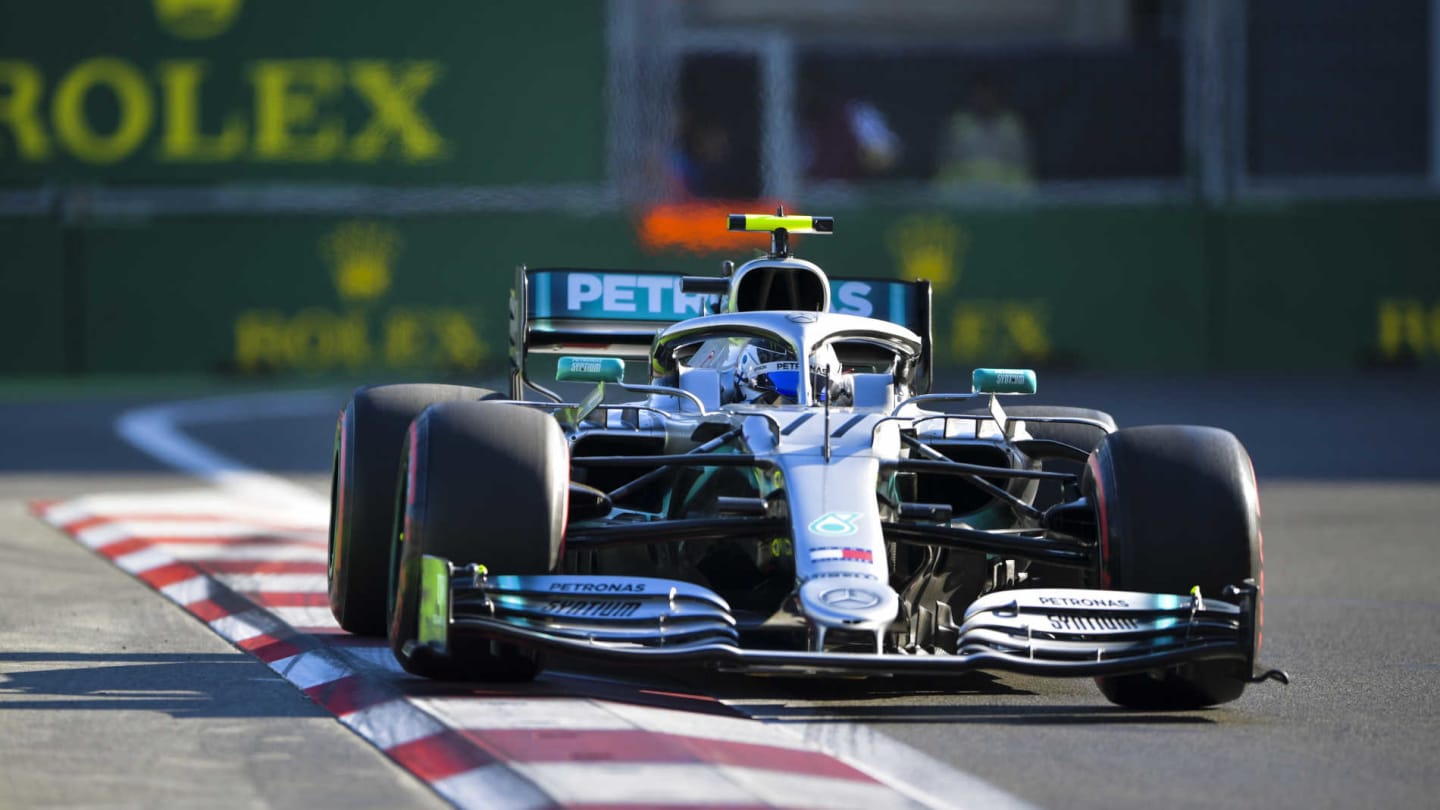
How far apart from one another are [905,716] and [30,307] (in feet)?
50.5

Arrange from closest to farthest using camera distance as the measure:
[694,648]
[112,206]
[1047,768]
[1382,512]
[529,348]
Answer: [1047,768], [694,648], [529,348], [1382,512], [112,206]

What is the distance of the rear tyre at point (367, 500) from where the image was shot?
24.7ft

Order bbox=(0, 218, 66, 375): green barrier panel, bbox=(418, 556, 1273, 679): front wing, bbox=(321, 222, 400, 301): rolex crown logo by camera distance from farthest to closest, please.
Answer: bbox=(321, 222, 400, 301): rolex crown logo → bbox=(0, 218, 66, 375): green barrier panel → bbox=(418, 556, 1273, 679): front wing

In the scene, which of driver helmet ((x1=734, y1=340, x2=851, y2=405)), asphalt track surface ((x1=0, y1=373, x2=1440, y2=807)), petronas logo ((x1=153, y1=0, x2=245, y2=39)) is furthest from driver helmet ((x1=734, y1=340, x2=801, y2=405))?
petronas logo ((x1=153, y1=0, x2=245, y2=39))

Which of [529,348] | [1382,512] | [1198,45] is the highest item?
[1198,45]

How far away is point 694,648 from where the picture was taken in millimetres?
6141

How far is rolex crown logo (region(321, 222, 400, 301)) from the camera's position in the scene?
811 inches

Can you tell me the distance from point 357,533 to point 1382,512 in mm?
6569

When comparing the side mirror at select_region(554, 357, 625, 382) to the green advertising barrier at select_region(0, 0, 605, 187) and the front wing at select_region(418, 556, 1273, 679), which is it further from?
the green advertising barrier at select_region(0, 0, 605, 187)

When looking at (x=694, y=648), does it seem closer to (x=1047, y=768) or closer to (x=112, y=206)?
(x=1047, y=768)

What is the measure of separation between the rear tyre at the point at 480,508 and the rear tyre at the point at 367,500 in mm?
921

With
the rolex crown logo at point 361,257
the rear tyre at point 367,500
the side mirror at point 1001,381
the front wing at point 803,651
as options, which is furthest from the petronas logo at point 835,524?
the rolex crown logo at point 361,257

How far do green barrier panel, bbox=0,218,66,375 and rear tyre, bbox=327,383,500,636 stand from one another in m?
13.4

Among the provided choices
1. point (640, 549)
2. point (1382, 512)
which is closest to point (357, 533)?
point (640, 549)
